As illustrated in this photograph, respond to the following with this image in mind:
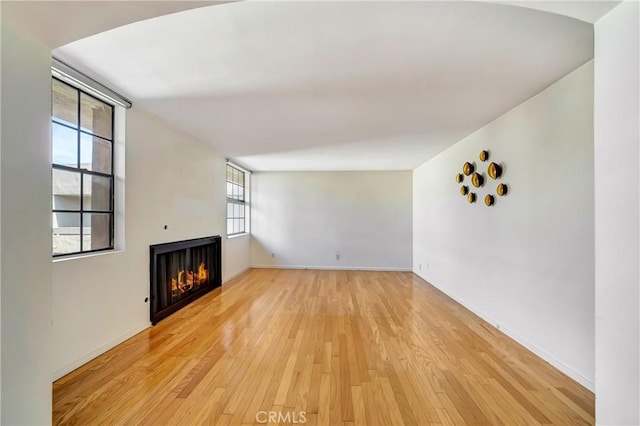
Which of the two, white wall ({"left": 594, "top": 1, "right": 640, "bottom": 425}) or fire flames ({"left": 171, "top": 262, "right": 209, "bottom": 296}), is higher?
white wall ({"left": 594, "top": 1, "right": 640, "bottom": 425})

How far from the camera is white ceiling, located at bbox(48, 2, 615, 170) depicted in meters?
1.48

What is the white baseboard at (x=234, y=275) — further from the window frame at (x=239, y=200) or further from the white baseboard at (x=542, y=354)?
the white baseboard at (x=542, y=354)

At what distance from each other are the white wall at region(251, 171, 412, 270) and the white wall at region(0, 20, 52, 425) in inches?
211

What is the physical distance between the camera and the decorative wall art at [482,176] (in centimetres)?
297

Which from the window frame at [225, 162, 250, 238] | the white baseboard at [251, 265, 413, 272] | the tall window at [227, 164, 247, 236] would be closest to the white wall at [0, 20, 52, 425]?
the window frame at [225, 162, 250, 238]

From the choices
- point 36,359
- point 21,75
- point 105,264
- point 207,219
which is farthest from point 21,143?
point 207,219

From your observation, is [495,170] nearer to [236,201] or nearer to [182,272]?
[182,272]

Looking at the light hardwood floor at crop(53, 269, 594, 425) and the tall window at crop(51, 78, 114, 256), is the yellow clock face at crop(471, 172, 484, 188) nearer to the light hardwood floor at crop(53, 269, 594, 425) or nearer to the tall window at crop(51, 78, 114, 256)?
the light hardwood floor at crop(53, 269, 594, 425)

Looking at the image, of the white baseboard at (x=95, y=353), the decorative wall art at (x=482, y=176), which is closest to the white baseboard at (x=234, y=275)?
the white baseboard at (x=95, y=353)

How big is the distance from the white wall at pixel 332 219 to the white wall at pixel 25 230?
17.6 feet

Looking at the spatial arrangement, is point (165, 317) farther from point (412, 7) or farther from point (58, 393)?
point (412, 7)

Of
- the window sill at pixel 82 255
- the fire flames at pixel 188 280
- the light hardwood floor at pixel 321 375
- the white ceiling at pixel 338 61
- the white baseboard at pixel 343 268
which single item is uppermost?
the white ceiling at pixel 338 61

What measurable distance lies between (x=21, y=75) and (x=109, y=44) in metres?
0.76

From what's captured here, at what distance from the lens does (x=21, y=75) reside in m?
1.15
